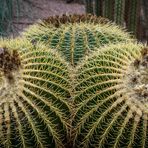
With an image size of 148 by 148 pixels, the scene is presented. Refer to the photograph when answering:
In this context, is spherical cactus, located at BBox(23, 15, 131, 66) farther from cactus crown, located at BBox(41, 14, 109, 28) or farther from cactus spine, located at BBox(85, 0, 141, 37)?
cactus spine, located at BBox(85, 0, 141, 37)

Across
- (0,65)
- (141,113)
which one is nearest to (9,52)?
(0,65)

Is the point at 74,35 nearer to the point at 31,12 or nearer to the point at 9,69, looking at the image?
the point at 9,69

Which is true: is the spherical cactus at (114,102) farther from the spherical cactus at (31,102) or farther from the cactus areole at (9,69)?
the cactus areole at (9,69)

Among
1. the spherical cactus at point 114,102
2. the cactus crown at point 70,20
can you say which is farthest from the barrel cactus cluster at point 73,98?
the cactus crown at point 70,20

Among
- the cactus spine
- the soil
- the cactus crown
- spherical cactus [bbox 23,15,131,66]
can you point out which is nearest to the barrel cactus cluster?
spherical cactus [bbox 23,15,131,66]

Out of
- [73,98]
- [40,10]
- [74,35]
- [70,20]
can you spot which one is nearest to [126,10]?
[70,20]
